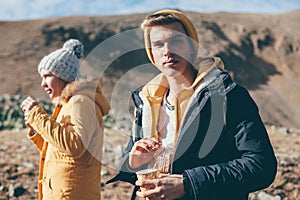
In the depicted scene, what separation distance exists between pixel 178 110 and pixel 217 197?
17.0 inches

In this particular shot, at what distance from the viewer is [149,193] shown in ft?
6.76

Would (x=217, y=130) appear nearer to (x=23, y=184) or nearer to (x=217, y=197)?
(x=217, y=197)

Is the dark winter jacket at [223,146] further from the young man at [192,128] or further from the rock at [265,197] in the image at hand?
the rock at [265,197]

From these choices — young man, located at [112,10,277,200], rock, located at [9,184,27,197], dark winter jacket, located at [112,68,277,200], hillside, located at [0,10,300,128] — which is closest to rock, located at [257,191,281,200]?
rock, located at [9,184,27,197]

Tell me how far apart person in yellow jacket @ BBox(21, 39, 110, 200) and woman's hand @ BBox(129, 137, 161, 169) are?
92cm

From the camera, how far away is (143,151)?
89.1 inches

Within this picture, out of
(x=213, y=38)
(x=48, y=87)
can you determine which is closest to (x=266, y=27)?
(x=213, y=38)

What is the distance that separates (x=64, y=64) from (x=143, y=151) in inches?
54.9

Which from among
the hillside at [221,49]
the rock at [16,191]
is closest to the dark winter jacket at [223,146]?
the rock at [16,191]

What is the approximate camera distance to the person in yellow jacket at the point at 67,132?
3162 millimetres

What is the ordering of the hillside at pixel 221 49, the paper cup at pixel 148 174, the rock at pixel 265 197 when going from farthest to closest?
1. the hillside at pixel 221 49
2. the rock at pixel 265 197
3. the paper cup at pixel 148 174

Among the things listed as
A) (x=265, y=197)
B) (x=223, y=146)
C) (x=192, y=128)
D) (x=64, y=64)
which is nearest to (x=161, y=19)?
(x=192, y=128)

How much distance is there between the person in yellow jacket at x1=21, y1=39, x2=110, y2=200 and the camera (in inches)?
124

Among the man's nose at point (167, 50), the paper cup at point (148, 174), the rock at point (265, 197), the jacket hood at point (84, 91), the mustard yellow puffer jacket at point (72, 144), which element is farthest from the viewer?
the rock at point (265, 197)
